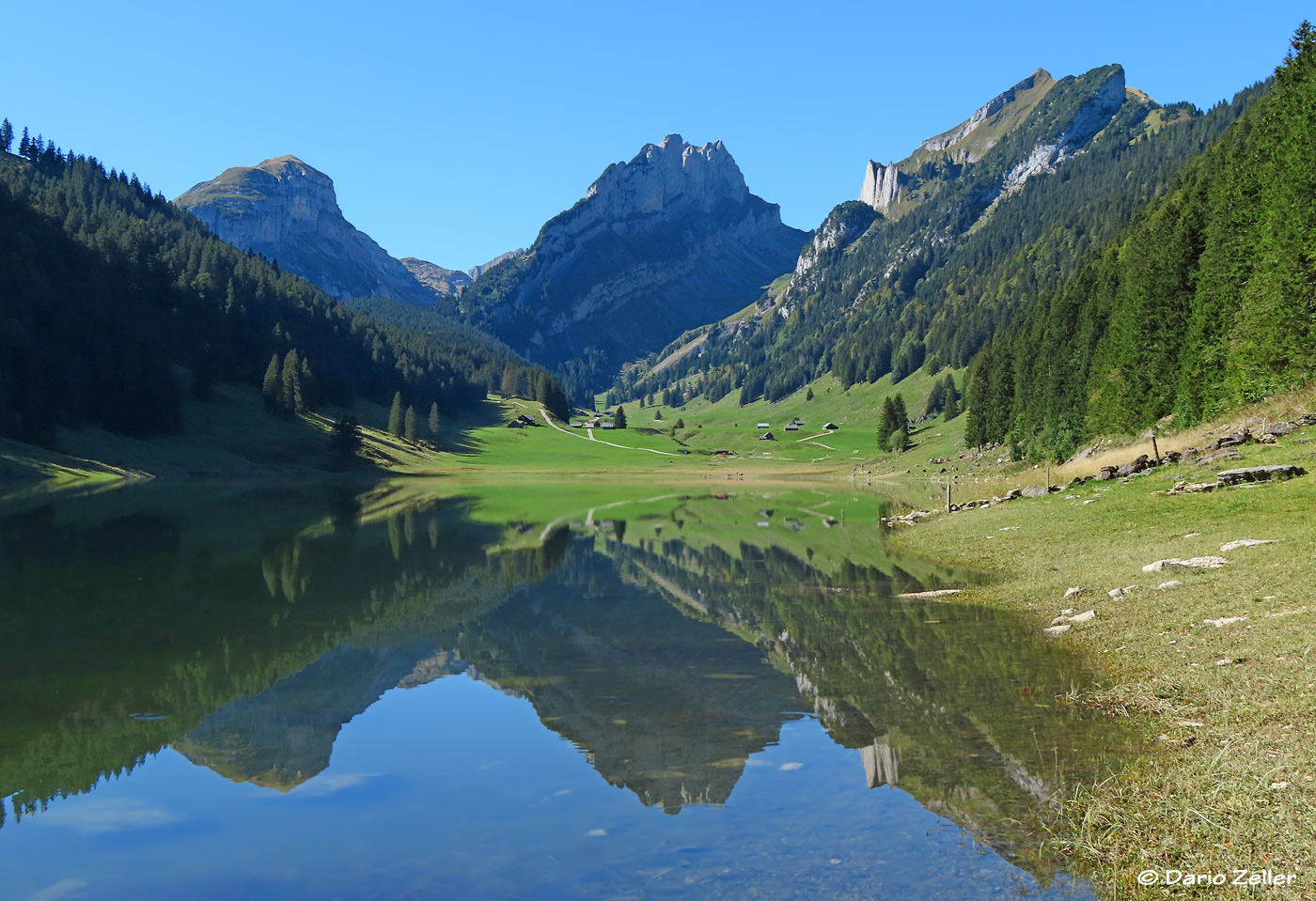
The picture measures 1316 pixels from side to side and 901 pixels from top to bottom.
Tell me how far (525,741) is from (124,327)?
482 feet

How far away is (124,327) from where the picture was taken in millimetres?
132500

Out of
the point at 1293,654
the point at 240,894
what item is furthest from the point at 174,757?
the point at 1293,654

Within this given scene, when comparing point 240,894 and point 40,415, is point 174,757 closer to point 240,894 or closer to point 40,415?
point 240,894

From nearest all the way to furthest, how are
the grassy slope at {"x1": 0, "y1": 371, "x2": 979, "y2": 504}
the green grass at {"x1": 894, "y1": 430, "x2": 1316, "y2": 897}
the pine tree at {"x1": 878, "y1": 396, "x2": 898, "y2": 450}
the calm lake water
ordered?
1. the green grass at {"x1": 894, "y1": 430, "x2": 1316, "y2": 897}
2. the calm lake water
3. the grassy slope at {"x1": 0, "y1": 371, "x2": 979, "y2": 504}
4. the pine tree at {"x1": 878, "y1": 396, "x2": 898, "y2": 450}

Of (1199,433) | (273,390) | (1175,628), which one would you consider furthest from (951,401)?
(1175,628)

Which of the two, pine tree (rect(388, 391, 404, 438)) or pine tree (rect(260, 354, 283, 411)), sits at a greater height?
pine tree (rect(260, 354, 283, 411))

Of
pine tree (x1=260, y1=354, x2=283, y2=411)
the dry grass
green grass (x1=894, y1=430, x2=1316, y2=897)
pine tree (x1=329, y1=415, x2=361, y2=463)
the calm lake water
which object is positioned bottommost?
the calm lake water

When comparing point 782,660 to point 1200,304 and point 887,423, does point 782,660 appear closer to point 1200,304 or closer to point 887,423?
point 1200,304

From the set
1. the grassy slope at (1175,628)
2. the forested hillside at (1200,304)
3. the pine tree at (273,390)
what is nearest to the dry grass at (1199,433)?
the grassy slope at (1175,628)

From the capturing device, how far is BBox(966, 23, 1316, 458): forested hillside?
44.4 metres

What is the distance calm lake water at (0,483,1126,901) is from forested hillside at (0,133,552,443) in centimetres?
9840

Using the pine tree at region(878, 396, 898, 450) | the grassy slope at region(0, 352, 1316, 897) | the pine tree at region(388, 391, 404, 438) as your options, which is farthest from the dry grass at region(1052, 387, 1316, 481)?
the pine tree at region(388, 391, 404, 438)

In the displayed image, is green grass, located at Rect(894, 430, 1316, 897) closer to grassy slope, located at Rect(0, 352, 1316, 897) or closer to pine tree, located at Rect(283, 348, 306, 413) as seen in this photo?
grassy slope, located at Rect(0, 352, 1316, 897)

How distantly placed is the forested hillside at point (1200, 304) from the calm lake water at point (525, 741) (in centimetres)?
3206
